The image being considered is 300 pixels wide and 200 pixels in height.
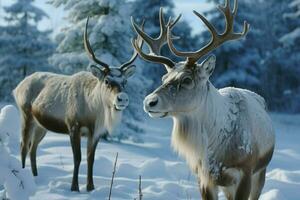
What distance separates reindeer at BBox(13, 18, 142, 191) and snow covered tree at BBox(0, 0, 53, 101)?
640 inches

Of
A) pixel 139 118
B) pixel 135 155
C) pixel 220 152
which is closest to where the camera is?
pixel 220 152

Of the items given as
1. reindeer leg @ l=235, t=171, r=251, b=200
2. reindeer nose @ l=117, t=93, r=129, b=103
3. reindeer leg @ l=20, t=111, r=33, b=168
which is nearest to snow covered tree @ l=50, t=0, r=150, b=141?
reindeer leg @ l=20, t=111, r=33, b=168

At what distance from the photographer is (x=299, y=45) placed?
28.7 metres

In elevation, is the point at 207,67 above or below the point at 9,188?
above

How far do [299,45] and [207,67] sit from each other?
2481cm

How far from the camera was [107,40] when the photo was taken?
49.8ft

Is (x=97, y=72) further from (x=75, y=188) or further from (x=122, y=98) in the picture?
(x=75, y=188)

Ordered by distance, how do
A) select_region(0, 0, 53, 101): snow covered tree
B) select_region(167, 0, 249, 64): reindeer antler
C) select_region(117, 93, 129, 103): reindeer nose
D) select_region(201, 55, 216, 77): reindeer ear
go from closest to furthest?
select_region(201, 55, 216, 77): reindeer ear → select_region(167, 0, 249, 64): reindeer antler → select_region(117, 93, 129, 103): reindeer nose → select_region(0, 0, 53, 101): snow covered tree

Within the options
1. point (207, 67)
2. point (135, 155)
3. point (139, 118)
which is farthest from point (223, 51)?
point (207, 67)

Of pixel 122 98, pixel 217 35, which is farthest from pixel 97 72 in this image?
pixel 217 35

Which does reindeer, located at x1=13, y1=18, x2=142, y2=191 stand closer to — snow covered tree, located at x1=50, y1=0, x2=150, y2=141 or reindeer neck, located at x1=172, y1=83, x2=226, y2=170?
reindeer neck, located at x1=172, y1=83, x2=226, y2=170

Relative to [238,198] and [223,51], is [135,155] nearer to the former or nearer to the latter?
[238,198]

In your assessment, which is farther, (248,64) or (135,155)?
(248,64)

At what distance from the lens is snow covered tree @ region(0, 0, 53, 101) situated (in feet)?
84.2
